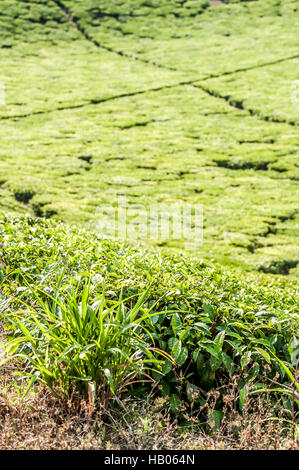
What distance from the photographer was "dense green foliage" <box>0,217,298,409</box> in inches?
142

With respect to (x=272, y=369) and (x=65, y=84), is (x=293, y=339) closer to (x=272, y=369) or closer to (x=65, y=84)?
(x=272, y=369)

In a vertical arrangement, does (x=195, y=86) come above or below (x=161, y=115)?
above

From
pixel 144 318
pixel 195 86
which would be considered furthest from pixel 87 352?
pixel 195 86

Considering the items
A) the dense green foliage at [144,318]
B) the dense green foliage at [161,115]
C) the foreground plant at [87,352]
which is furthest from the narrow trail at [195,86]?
the foreground plant at [87,352]

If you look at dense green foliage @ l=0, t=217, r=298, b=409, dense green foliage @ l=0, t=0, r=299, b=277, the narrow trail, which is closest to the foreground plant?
dense green foliage @ l=0, t=217, r=298, b=409

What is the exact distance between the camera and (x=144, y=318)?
3.91 m

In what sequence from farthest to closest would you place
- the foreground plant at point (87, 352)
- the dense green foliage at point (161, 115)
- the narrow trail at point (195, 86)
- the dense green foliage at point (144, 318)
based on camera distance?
the narrow trail at point (195, 86) < the dense green foliage at point (161, 115) < the dense green foliage at point (144, 318) < the foreground plant at point (87, 352)

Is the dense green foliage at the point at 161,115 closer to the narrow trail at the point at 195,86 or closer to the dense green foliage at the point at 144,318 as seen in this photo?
the narrow trail at the point at 195,86

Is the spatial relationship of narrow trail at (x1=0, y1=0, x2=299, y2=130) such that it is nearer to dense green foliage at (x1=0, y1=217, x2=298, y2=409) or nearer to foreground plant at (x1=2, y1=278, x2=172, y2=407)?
dense green foliage at (x1=0, y1=217, x2=298, y2=409)

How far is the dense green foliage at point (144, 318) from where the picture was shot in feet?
11.9

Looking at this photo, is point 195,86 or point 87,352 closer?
point 87,352

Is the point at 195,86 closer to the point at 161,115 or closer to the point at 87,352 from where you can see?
the point at 161,115

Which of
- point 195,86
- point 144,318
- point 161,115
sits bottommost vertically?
point 161,115
